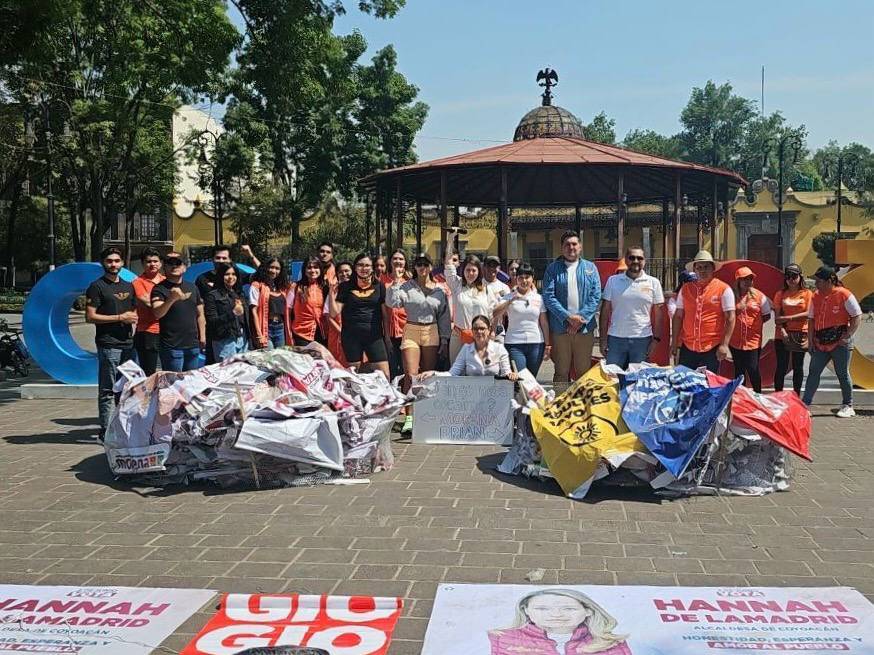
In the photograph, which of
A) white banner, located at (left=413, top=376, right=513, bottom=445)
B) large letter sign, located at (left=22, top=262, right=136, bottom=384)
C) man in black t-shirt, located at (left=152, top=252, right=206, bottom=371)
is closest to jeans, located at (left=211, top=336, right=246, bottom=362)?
man in black t-shirt, located at (left=152, top=252, right=206, bottom=371)

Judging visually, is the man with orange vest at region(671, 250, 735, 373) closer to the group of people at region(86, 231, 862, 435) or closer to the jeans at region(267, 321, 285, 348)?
the group of people at region(86, 231, 862, 435)

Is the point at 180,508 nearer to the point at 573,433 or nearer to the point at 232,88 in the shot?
the point at 573,433

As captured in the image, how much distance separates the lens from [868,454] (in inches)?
296

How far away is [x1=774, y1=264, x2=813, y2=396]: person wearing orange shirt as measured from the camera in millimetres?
9453

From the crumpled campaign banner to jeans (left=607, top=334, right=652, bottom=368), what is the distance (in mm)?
1578

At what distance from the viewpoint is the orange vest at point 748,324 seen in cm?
884

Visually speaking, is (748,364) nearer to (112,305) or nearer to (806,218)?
(112,305)

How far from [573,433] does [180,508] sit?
→ 2.90 meters

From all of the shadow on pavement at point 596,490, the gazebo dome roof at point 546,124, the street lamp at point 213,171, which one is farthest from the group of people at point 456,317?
the street lamp at point 213,171

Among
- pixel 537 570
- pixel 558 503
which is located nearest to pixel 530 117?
pixel 558 503

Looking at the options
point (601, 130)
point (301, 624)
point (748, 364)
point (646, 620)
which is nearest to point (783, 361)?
point (748, 364)

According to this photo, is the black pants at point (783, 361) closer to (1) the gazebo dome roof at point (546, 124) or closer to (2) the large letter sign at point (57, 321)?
(2) the large letter sign at point (57, 321)

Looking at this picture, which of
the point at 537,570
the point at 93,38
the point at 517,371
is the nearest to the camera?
the point at 537,570

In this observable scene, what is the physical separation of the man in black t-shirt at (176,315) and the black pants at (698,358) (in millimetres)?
4893
